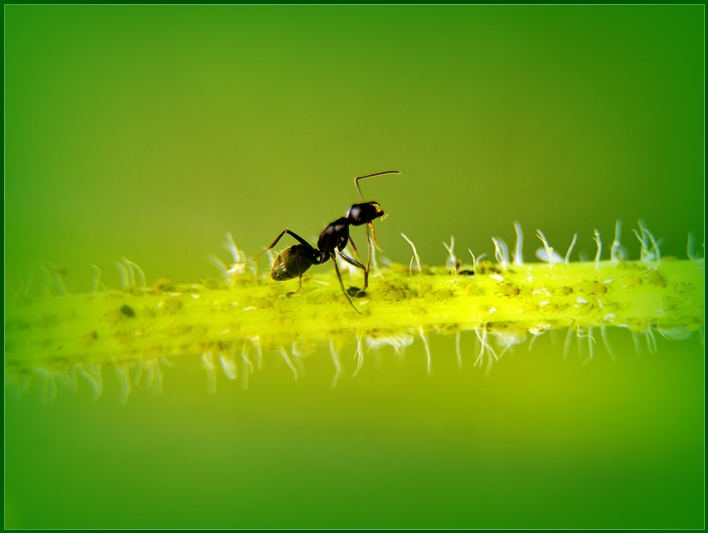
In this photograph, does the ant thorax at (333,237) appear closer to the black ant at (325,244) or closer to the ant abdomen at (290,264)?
the black ant at (325,244)

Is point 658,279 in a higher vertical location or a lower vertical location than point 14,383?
higher

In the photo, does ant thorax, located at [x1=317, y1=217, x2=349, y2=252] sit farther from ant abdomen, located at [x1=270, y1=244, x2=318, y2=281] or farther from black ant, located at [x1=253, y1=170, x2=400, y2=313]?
ant abdomen, located at [x1=270, y1=244, x2=318, y2=281]

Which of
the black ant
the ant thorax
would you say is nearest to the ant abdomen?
the black ant

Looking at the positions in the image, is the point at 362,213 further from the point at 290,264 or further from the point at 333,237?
the point at 290,264

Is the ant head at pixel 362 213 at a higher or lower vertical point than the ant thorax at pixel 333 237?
higher

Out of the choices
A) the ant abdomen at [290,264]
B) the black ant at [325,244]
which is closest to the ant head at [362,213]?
the black ant at [325,244]

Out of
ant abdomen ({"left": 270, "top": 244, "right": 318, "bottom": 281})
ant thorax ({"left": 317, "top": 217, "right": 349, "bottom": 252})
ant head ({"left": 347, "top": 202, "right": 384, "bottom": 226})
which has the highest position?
ant head ({"left": 347, "top": 202, "right": 384, "bottom": 226})

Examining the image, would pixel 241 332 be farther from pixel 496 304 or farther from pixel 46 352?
pixel 496 304

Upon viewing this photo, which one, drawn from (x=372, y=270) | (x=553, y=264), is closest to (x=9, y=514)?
(x=372, y=270)
